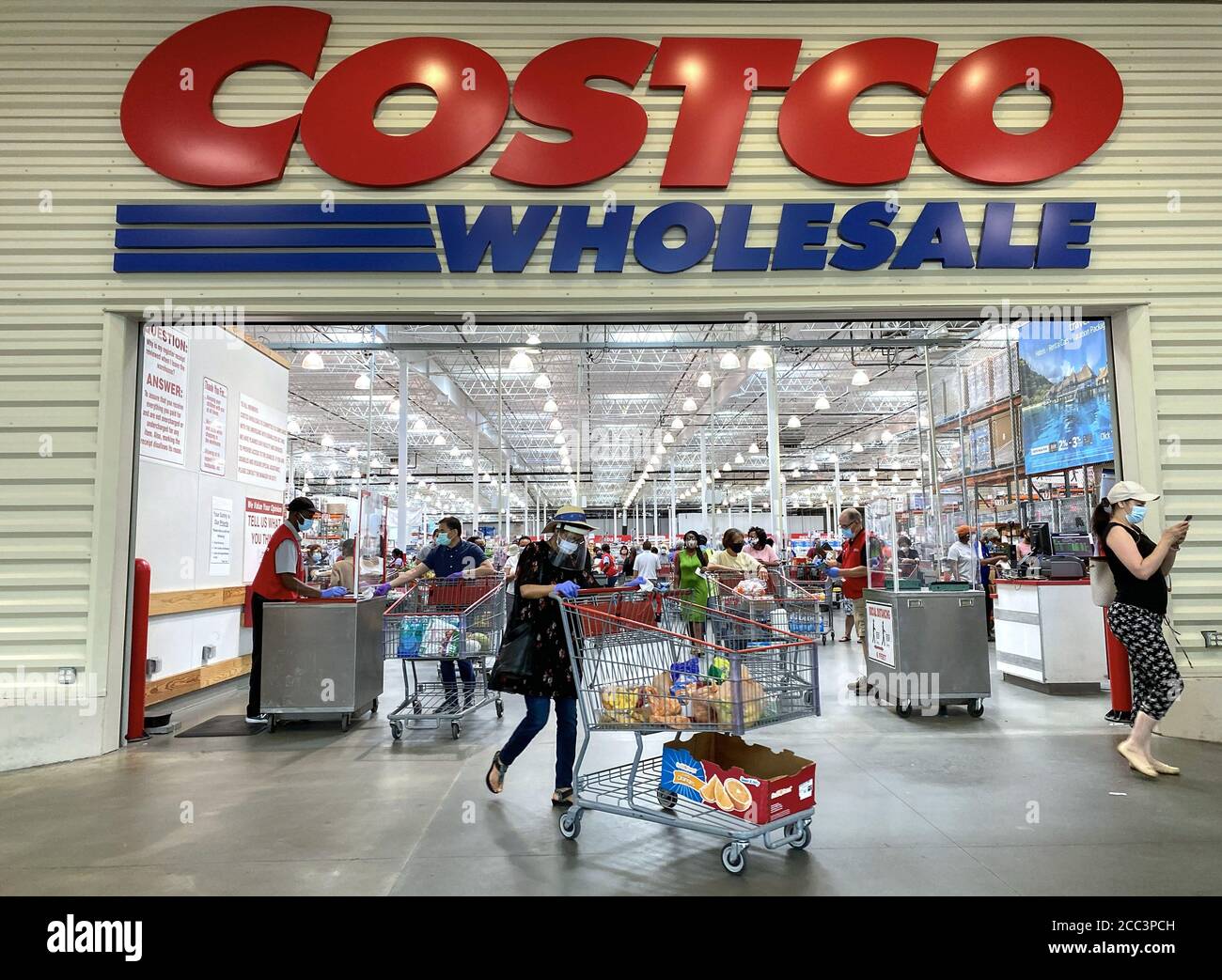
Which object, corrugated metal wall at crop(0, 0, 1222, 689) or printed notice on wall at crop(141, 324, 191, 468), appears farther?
printed notice on wall at crop(141, 324, 191, 468)

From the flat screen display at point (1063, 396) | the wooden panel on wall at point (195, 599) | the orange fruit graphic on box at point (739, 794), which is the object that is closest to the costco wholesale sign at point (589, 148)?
the wooden panel on wall at point (195, 599)

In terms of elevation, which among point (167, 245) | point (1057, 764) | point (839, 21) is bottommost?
point (1057, 764)

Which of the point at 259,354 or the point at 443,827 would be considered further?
the point at 259,354

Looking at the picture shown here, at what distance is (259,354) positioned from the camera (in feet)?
27.9

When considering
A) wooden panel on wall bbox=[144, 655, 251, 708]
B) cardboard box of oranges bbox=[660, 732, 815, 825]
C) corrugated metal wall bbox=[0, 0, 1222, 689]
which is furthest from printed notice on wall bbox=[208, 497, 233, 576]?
cardboard box of oranges bbox=[660, 732, 815, 825]

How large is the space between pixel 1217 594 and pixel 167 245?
27.2 feet

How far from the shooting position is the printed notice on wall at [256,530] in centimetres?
820

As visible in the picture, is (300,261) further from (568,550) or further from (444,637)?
(568,550)

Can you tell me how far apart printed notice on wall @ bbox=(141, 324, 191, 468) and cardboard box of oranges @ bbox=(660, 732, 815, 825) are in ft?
16.3

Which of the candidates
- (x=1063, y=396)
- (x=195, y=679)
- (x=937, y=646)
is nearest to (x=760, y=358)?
(x=1063, y=396)

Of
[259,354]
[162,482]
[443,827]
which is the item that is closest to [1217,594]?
[443,827]

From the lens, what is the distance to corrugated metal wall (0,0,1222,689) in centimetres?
540

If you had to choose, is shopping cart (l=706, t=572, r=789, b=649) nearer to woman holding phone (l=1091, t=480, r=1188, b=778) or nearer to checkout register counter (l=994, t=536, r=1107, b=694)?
woman holding phone (l=1091, t=480, r=1188, b=778)
